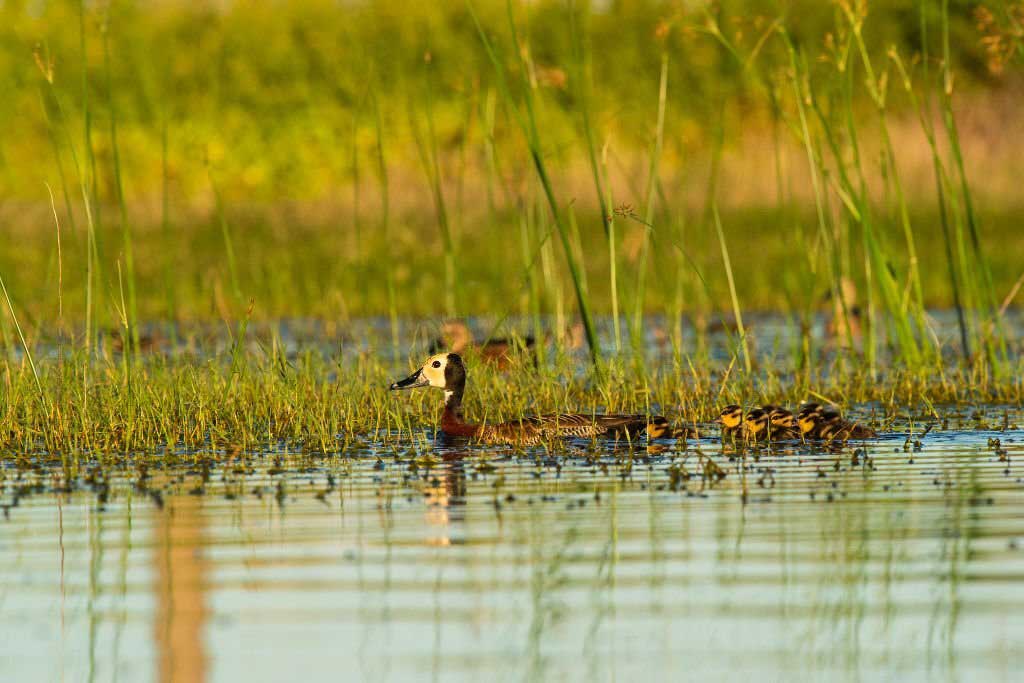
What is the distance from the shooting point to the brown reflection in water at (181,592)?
4.93 m

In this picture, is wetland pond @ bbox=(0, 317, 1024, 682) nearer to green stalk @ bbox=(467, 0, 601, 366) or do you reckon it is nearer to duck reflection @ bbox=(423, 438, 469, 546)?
duck reflection @ bbox=(423, 438, 469, 546)

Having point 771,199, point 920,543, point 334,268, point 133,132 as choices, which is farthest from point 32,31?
point 920,543

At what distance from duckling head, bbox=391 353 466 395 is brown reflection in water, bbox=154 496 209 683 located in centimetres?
287

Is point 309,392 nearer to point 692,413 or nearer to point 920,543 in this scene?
point 692,413

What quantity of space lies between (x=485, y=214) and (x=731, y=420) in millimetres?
17033

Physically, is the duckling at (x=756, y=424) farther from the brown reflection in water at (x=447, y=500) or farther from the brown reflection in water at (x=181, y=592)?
the brown reflection in water at (x=181, y=592)

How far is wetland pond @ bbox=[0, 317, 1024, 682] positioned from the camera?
4.95 metres

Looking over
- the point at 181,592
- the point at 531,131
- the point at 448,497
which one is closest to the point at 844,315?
the point at 531,131

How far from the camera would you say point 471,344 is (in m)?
11.0

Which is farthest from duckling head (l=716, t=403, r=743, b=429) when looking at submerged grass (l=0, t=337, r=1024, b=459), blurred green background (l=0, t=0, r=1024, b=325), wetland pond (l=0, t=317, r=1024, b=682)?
blurred green background (l=0, t=0, r=1024, b=325)

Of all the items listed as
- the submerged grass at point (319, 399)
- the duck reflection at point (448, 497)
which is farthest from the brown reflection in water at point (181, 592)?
the submerged grass at point (319, 399)

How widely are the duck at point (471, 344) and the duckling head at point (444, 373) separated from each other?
166 millimetres

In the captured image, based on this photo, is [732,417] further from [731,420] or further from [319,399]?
[319,399]

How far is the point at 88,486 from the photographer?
8.32m
